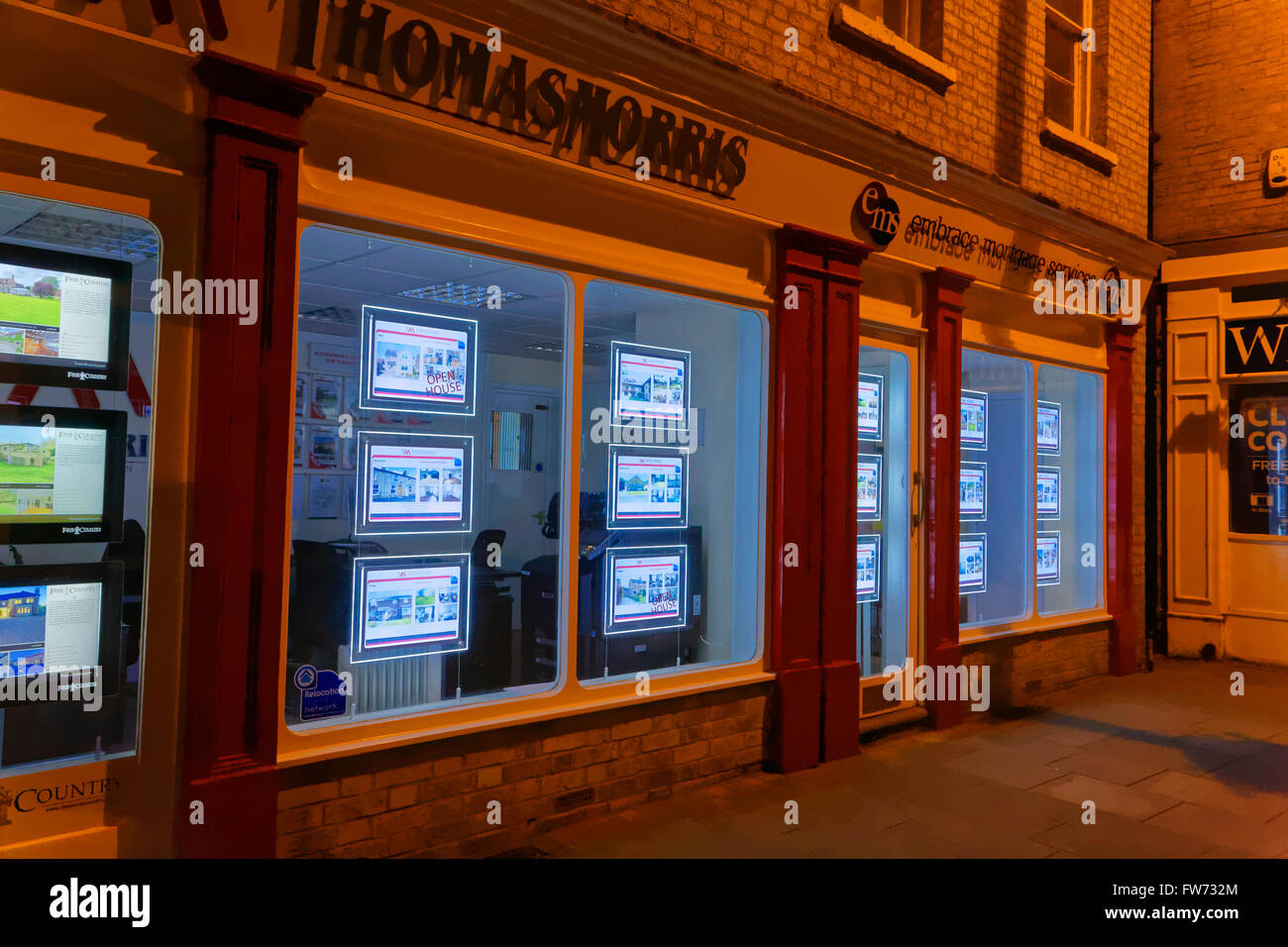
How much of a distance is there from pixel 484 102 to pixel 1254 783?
19.8 ft

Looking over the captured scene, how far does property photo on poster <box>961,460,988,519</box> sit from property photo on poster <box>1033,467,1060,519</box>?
79cm

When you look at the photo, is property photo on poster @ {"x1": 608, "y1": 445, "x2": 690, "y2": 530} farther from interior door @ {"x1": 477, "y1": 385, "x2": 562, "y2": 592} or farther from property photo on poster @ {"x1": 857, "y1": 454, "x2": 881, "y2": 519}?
interior door @ {"x1": 477, "y1": 385, "x2": 562, "y2": 592}

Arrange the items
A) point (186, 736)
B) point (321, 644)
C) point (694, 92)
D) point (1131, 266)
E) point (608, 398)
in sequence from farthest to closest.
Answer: point (1131, 266) → point (608, 398) → point (694, 92) → point (321, 644) → point (186, 736)

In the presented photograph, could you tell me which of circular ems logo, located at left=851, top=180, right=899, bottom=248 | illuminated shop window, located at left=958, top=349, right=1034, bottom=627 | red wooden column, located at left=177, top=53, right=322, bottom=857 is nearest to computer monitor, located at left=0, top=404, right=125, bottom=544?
red wooden column, located at left=177, top=53, right=322, bottom=857

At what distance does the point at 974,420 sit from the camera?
8.15 m

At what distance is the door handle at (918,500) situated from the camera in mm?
7113

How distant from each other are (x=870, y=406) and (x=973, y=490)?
175cm

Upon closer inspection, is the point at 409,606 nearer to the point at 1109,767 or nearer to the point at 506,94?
the point at 506,94

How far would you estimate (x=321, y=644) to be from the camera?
15.9 ft

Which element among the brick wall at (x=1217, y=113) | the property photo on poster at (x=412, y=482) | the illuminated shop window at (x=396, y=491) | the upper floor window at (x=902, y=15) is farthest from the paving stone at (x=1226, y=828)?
the brick wall at (x=1217, y=113)

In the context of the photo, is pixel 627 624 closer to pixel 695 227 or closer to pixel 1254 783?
pixel 695 227

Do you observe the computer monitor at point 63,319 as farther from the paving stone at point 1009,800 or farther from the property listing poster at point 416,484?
the paving stone at point 1009,800

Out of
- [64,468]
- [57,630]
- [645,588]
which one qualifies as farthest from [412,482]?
[645,588]
